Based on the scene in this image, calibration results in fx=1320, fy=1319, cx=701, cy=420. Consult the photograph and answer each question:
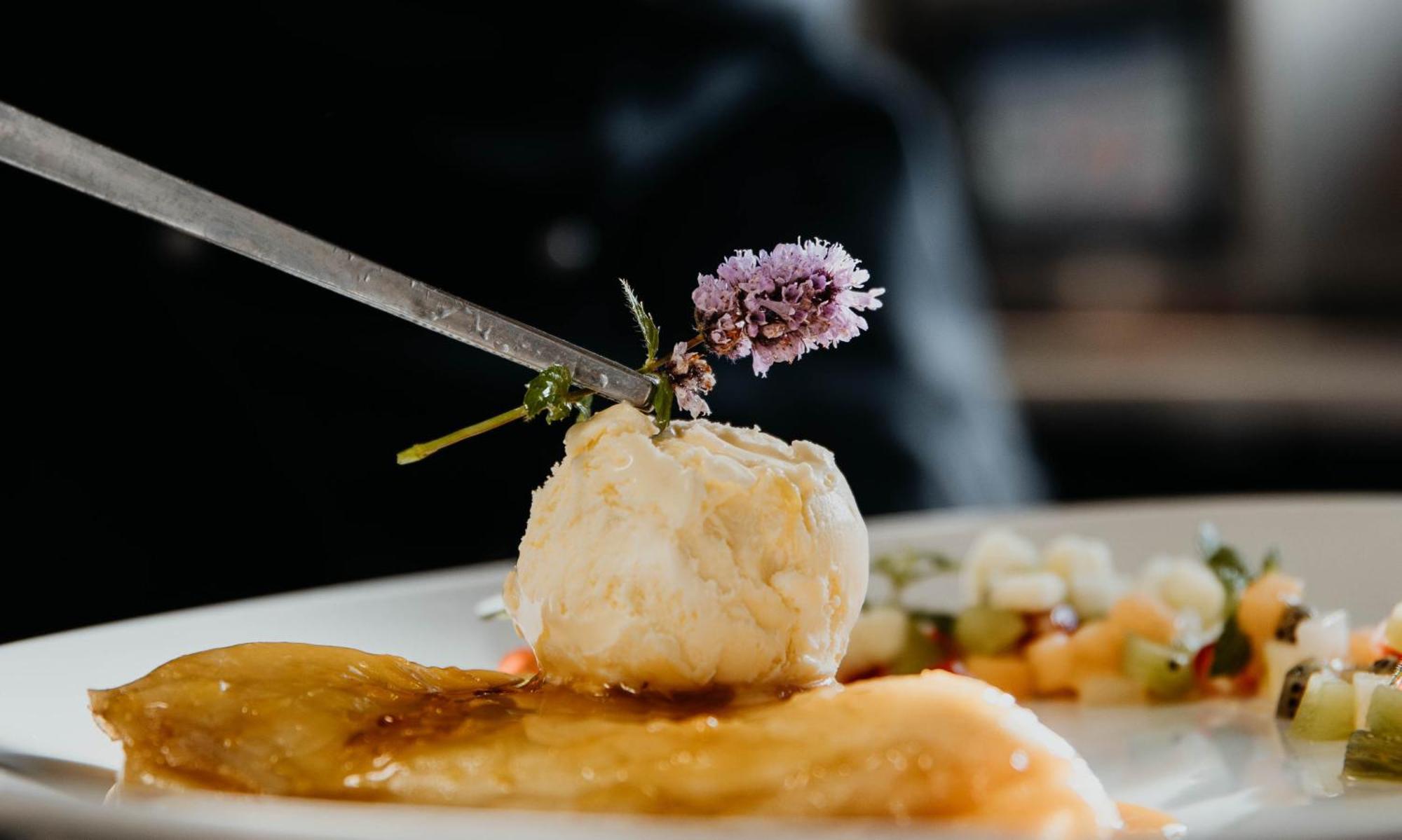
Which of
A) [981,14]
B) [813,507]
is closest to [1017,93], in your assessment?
[981,14]

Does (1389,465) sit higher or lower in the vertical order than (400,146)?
lower

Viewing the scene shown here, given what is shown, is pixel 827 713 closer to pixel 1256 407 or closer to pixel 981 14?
pixel 1256 407

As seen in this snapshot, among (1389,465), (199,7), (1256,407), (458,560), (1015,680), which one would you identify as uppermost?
(199,7)

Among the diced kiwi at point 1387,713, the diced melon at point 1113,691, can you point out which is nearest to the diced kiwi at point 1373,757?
the diced kiwi at point 1387,713

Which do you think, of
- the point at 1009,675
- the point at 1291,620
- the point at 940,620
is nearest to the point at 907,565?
the point at 940,620

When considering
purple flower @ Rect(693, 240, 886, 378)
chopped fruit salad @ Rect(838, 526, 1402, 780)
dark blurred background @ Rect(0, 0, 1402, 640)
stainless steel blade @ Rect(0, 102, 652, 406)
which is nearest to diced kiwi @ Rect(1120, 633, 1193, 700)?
chopped fruit salad @ Rect(838, 526, 1402, 780)

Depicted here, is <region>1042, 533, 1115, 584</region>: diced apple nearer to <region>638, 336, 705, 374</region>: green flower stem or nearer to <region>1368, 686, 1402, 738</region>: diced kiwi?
<region>1368, 686, 1402, 738</region>: diced kiwi

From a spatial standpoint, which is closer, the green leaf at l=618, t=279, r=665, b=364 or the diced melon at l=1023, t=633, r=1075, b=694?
the green leaf at l=618, t=279, r=665, b=364

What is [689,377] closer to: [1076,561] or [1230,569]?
[1076,561]
